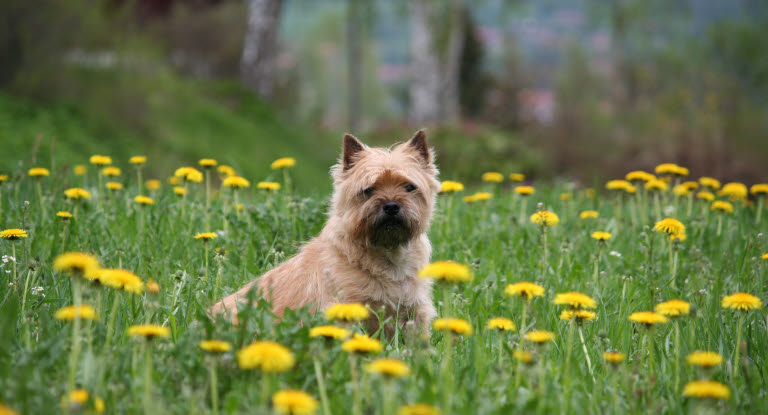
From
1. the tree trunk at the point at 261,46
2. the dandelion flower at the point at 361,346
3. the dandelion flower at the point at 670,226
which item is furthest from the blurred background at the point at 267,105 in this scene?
the dandelion flower at the point at 361,346

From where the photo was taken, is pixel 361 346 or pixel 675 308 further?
pixel 675 308

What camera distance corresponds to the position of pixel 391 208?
4.07 metres

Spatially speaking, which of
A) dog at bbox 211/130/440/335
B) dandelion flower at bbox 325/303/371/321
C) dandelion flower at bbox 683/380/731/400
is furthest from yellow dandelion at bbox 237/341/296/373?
dog at bbox 211/130/440/335

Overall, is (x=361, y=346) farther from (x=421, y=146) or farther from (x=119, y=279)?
(x=421, y=146)

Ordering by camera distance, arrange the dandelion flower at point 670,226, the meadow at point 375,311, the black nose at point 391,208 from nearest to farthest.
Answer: the meadow at point 375,311 → the dandelion flower at point 670,226 → the black nose at point 391,208

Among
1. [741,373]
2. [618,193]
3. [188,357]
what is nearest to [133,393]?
[188,357]

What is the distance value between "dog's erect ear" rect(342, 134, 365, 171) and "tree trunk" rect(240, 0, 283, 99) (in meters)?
15.4

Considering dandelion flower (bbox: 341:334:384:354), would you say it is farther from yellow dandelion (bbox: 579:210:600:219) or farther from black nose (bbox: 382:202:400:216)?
yellow dandelion (bbox: 579:210:600:219)

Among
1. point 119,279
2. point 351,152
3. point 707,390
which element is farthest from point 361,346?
point 351,152

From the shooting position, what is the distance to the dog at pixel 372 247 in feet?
12.5

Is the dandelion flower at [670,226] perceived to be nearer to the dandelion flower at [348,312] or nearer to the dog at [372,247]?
the dog at [372,247]

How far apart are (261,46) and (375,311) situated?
16620 millimetres

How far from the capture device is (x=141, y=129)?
13539 millimetres

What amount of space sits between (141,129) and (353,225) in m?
10.6
